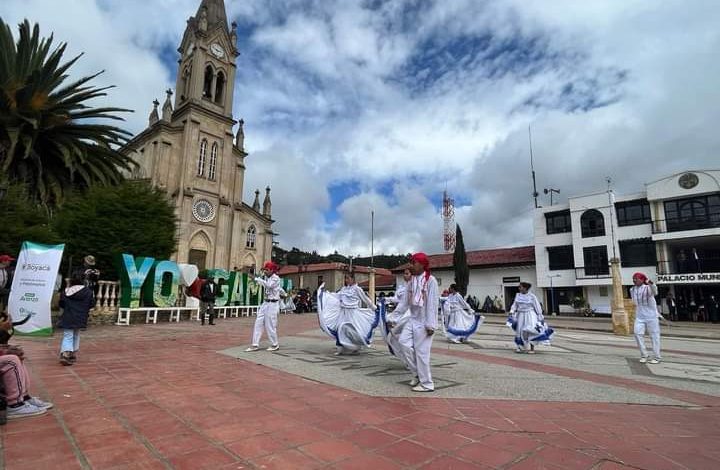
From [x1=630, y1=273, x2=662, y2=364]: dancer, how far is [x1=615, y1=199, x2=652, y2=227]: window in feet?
86.2

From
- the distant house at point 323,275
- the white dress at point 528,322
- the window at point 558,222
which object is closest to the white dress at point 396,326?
the white dress at point 528,322

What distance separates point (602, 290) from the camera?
30.4 metres

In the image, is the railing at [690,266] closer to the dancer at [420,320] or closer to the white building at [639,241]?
the white building at [639,241]

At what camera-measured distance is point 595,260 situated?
100 feet

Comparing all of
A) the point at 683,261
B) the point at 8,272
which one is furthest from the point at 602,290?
the point at 8,272

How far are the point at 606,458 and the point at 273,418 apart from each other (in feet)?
8.62

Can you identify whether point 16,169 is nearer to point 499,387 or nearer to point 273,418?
point 273,418

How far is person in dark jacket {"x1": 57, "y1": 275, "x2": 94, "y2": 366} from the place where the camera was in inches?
234

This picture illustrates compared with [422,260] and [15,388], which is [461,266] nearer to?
[422,260]

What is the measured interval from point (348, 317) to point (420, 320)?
9.08ft

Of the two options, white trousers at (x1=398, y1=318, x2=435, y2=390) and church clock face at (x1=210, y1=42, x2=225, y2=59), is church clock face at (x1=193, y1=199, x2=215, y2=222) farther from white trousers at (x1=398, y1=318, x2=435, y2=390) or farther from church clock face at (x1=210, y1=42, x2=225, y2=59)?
white trousers at (x1=398, y1=318, x2=435, y2=390)

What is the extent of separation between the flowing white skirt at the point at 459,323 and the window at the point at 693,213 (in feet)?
84.6

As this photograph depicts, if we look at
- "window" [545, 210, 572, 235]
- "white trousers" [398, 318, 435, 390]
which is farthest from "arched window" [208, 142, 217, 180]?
"white trousers" [398, 318, 435, 390]

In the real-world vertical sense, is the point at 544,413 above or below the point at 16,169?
below
